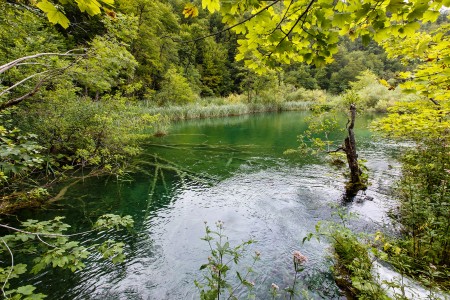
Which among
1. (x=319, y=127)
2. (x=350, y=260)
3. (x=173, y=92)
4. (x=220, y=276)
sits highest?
(x=173, y=92)

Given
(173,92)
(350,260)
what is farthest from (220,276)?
(173,92)

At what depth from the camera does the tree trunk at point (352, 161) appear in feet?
20.4

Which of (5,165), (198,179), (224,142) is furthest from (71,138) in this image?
(224,142)

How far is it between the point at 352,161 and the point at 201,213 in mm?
4200

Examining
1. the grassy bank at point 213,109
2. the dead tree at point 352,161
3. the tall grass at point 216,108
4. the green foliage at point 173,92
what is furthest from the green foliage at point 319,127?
the green foliage at point 173,92

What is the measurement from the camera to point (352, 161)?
6336 mm

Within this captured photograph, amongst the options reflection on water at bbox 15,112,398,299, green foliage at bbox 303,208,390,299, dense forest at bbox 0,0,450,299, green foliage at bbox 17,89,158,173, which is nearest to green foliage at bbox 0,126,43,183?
dense forest at bbox 0,0,450,299

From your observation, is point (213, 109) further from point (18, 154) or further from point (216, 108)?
point (18, 154)

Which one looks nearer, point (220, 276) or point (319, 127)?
point (220, 276)

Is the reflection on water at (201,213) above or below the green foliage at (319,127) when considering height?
below

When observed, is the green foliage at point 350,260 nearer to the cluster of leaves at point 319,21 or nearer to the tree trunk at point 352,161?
the cluster of leaves at point 319,21

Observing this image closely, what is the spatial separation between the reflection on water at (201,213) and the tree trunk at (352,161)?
0.25 meters

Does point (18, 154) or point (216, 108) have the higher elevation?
point (18, 154)

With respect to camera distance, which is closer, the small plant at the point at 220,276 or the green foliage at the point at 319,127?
the small plant at the point at 220,276
